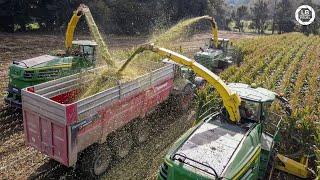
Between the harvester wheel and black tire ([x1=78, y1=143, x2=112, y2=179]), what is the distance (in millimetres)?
1236

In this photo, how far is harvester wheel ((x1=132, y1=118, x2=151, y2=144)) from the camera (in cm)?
931

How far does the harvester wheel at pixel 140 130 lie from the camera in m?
9.31

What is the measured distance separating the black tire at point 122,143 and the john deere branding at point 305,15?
46658mm

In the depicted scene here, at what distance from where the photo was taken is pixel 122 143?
28.8 ft

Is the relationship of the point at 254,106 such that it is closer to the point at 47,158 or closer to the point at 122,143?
the point at 122,143

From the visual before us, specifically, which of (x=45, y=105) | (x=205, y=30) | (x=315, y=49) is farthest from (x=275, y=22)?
(x=45, y=105)

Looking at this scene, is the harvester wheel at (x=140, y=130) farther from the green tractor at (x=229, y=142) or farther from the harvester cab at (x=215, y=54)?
the harvester cab at (x=215, y=54)

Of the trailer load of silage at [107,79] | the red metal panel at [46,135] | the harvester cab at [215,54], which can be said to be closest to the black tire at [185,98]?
the trailer load of silage at [107,79]

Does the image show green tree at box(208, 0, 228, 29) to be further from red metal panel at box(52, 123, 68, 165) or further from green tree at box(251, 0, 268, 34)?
red metal panel at box(52, 123, 68, 165)

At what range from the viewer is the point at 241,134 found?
6.85 metres

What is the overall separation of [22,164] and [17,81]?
12.2 feet

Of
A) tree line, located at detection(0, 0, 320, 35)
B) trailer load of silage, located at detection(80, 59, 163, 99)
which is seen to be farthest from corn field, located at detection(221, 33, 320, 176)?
tree line, located at detection(0, 0, 320, 35)

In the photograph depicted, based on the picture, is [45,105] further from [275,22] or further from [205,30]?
[275,22]

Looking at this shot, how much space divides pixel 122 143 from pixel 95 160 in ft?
3.71
